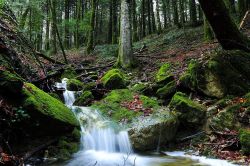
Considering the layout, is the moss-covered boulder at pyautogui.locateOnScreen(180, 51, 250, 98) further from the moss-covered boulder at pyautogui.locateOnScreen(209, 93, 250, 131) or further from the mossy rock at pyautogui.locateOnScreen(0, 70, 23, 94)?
the mossy rock at pyautogui.locateOnScreen(0, 70, 23, 94)

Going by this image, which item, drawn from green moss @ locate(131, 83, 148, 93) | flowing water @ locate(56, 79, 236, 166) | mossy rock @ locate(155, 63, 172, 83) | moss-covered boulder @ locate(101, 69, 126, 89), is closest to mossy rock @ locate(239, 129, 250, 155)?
flowing water @ locate(56, 79, 236, 166)

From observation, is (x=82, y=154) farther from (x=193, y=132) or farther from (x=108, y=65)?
(x=108, y=65)

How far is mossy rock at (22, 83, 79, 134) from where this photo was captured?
6.68 meters

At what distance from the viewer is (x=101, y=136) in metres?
8.80

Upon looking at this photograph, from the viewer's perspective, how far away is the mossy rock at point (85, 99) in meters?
10.8

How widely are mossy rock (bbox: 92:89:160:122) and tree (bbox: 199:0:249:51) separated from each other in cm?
294

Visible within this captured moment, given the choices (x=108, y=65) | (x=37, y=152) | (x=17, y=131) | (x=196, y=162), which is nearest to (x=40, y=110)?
(x=17, y=131)

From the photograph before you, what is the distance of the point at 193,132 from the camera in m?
8.90

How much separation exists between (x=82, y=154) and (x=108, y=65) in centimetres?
891

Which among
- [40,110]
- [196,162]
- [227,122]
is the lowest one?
[196,162]

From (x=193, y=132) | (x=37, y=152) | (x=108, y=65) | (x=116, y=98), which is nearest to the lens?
(x=37, y=152)

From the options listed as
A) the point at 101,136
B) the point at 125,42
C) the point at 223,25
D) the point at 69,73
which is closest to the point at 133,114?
the point at 101,136

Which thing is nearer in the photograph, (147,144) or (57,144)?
(57,144)

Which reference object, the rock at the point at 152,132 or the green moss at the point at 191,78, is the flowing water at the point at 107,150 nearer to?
the rock at the point at 152,132
